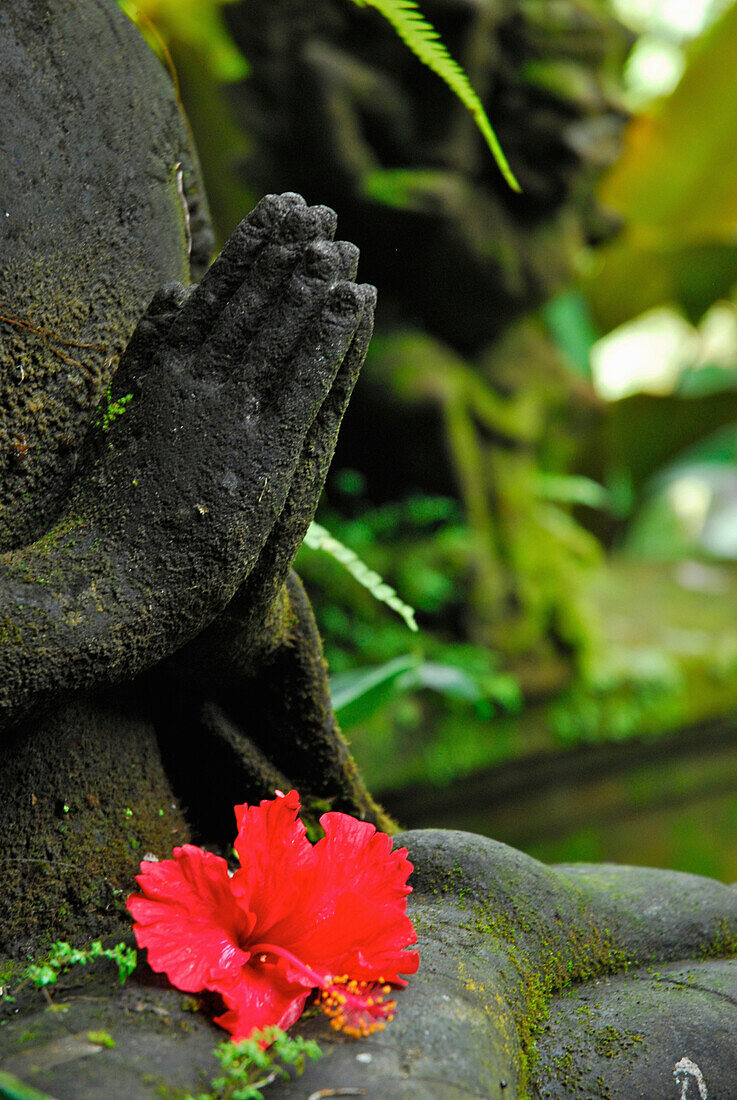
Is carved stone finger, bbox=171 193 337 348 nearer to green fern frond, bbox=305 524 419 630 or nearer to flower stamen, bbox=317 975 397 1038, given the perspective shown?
green fern frond, bbox=305 524 419 630

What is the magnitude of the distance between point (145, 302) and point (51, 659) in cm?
33

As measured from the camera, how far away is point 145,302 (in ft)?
2.55

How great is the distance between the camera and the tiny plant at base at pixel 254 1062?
20.0 inches

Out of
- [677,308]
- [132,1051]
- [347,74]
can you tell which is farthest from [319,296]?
[677,308]

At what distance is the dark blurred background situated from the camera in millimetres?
2334

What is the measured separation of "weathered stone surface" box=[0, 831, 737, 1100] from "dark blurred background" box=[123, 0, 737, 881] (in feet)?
2.86

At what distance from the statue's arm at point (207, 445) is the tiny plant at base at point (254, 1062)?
0.26m

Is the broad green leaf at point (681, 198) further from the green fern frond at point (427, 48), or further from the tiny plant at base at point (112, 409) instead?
the tiny plant at base at point (112, 409)

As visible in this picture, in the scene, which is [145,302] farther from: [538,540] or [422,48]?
[538,540]

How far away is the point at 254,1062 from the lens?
54 centimetres

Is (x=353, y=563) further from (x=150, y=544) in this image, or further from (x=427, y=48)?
(x=427, y=48)

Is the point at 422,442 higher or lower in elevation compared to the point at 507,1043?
lower

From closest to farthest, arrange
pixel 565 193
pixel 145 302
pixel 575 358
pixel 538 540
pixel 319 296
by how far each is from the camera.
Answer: pixel 319 296
pixel 145 302
pixel 565 193
pixel 538 540
pixel 575 358

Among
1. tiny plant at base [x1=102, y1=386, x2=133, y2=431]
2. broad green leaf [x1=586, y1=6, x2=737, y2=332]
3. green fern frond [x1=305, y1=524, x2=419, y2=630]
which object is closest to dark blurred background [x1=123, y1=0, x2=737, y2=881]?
broad green leaf [x1=586, y1=6, x2=737, y2=332]
